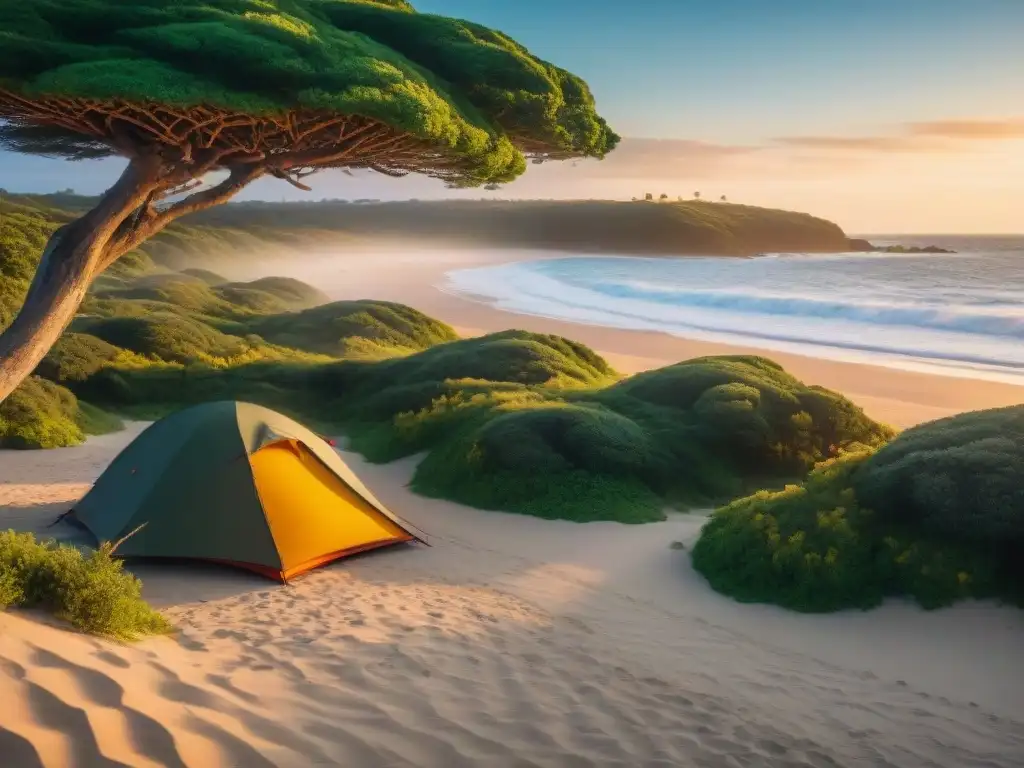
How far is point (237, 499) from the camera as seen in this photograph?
959 centimetres

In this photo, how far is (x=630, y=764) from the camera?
539 cm

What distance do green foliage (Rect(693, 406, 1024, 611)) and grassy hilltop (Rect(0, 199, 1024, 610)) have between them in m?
0.02

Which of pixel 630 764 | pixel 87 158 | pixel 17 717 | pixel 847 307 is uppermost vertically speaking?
pixel 847 307

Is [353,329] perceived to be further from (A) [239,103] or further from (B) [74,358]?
(A) [239,103]

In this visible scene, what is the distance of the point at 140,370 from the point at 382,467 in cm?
802

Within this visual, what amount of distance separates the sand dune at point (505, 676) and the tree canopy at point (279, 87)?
168 inches

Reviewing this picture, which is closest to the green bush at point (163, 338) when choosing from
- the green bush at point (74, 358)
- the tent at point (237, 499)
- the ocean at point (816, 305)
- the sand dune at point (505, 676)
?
the green bush at point (74, 358)

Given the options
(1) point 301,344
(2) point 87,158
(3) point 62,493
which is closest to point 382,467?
(3) point 62,493

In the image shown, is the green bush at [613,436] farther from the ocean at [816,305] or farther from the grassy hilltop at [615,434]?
the ocean at [816,305]

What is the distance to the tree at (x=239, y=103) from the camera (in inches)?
290

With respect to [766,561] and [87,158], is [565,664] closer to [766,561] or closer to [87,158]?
[766,561]

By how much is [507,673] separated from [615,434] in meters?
7.02

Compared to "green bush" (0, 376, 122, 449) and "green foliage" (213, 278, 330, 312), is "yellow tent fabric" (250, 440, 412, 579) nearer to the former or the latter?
"green bush" (0, 376, 122, 449)

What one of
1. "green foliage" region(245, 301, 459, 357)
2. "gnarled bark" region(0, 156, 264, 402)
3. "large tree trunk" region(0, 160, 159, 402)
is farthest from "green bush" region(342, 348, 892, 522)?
"green foliage" region(245, 301, 459, 357)
